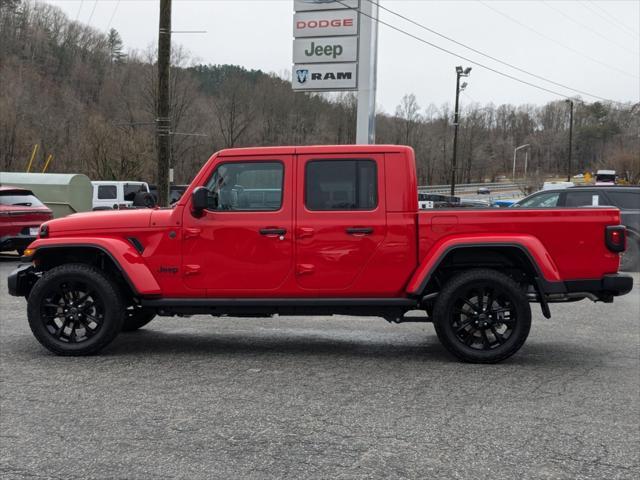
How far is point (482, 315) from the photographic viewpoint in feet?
19.0

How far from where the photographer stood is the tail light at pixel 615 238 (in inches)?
223

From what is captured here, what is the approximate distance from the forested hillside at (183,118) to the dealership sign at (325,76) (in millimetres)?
17863

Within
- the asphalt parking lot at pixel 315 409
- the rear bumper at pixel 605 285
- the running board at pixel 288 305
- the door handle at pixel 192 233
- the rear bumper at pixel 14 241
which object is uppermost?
the door handle at pixel 192 233

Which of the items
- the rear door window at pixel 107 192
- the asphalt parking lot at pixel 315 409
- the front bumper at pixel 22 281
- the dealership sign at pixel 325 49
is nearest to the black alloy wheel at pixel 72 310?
the asphalt parking lot at pixel 315 409

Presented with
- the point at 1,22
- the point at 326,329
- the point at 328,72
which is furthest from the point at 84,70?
the point at 326,329

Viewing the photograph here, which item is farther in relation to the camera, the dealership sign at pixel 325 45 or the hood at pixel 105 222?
the dealership sign at pixel 325 45

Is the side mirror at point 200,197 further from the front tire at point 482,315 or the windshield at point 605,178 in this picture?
the windshield at point 605,178

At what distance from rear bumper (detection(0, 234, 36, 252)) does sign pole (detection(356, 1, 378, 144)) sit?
1099 centimetres

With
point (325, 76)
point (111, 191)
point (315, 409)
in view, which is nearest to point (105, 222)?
point (315, 409)

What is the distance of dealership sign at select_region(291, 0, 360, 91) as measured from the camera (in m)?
21.8

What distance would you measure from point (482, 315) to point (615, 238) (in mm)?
1369

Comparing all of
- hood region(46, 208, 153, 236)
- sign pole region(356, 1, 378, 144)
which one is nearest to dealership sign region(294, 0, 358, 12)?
sign pole region(356, 1, 378, 144)

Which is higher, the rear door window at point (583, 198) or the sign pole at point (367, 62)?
the sign pole at point (367, 62)

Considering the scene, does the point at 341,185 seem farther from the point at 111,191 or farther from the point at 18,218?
the point at 111,191
